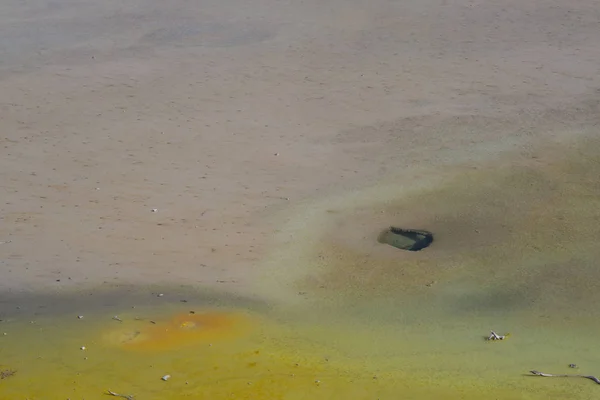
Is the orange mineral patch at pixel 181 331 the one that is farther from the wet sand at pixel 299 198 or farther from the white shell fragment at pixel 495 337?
the white shell fragment at pixel 495 337

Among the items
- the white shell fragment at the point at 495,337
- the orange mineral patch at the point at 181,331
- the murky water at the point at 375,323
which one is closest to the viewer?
the murky water at the point at 375,323

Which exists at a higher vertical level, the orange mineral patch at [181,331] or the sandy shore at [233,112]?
the sandy shore at [233,112]

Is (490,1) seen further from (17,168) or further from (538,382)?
(538,382)

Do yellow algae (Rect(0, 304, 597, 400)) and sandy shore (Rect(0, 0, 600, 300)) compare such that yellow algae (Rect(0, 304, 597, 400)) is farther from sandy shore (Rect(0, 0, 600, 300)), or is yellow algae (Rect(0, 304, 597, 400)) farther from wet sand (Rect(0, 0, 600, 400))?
sandy shore (Rect(0, 0, 600, 300))

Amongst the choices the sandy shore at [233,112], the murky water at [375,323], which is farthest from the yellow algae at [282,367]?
the sandy shore at [233,112]

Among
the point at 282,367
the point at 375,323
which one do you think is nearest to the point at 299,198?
the point at 375,323

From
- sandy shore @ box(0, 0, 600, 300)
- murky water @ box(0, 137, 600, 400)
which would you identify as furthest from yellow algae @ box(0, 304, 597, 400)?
sandy shore @ box(0, 0, 600, 300)
